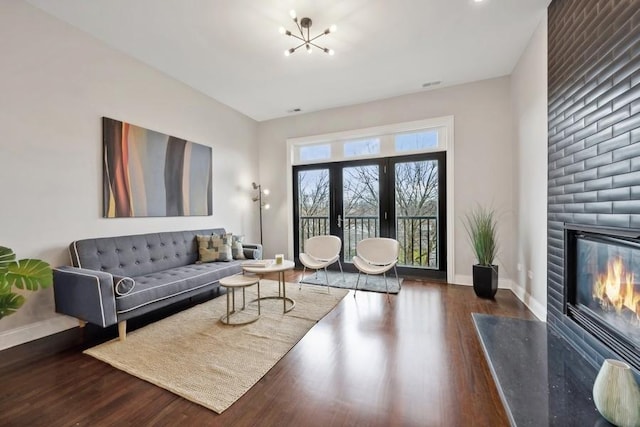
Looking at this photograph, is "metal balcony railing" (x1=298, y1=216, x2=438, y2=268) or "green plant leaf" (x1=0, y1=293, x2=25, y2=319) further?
"metal balcony railing" (x1=298, y1=216, x2=438, y2=268)

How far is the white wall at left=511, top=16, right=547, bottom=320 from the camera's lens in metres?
2.61

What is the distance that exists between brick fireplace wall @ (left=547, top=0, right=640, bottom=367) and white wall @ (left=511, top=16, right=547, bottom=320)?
228 mm

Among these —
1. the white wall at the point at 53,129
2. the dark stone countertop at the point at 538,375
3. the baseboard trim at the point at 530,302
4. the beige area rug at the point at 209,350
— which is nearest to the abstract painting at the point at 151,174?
the white wall at the point at 53,129

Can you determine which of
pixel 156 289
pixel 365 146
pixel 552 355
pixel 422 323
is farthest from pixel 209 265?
pixel 552 355

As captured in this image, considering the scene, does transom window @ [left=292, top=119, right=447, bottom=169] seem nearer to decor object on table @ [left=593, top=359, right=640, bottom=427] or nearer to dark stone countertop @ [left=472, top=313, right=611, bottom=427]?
dark stone countertop @ [left=472, top=313, right=611, bottom=427]

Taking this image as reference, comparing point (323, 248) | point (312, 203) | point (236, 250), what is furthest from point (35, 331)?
point (312, 203)

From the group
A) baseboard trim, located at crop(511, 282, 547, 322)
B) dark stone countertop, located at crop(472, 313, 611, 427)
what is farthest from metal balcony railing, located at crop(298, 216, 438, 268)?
dark stone countertop, located at crop(472, 313, 611, 427)

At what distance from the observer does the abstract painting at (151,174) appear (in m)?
2.97

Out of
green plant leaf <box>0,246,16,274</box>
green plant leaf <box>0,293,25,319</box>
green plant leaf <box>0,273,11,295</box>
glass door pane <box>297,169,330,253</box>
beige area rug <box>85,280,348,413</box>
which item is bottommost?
beige area rug <box>85,280,348,413</box>

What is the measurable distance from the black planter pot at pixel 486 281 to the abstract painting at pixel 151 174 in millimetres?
4001

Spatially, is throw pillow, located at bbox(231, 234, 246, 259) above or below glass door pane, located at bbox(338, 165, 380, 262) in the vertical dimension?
below

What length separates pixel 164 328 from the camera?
8.33 feet

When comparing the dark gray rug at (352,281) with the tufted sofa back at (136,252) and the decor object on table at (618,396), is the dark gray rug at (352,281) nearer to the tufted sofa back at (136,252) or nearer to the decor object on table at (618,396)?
the tufted sofa back at (136,252)

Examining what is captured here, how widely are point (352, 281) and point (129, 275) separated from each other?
292 centimetres
